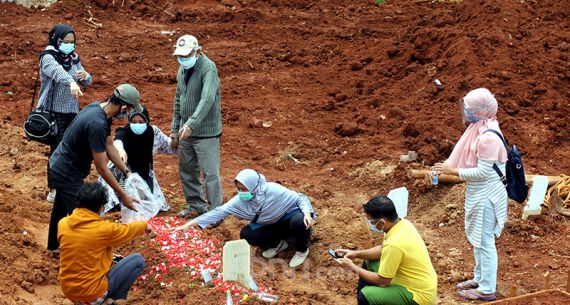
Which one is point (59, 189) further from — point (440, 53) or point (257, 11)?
point (257, 11)

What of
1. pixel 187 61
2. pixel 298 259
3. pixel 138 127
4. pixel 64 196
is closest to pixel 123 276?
pixel 64 196

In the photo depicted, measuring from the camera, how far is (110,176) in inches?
241

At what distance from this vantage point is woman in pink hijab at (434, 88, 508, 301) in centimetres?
609

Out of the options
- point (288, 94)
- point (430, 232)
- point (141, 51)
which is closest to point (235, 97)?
point (288, 94)

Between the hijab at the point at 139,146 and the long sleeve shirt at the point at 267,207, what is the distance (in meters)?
1.09

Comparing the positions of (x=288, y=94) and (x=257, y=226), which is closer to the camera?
(x=257, y=226)

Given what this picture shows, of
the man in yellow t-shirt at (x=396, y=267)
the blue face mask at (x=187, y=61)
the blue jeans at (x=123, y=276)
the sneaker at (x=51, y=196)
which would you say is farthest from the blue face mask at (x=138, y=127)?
the man in yellow t-shirt at (x=396, y=267)

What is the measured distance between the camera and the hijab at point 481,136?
6055 millimetres

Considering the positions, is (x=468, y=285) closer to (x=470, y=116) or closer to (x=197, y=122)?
(x=470, y=116)

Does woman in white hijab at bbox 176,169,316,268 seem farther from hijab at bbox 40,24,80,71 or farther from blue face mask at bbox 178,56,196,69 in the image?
hijab at bbox 40,24,80,71

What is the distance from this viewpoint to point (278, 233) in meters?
7.00

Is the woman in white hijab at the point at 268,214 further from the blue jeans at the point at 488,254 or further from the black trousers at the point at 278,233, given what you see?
the blue jeans at the point at 488,254

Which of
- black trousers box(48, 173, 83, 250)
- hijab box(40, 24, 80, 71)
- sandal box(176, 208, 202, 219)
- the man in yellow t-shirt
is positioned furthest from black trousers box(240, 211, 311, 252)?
hijab box(40, 24, 80, 71)

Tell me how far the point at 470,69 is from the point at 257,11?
5410 mm
